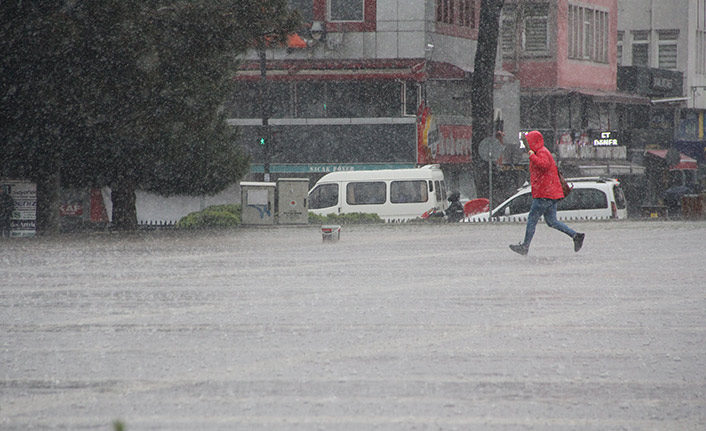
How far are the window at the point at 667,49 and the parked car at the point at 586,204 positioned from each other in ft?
138

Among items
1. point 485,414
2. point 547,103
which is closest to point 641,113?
point 547,103

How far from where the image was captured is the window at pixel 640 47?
231 feet

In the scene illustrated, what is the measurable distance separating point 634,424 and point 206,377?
7.80 ft

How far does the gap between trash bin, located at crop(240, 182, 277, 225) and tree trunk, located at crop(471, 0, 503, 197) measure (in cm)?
746

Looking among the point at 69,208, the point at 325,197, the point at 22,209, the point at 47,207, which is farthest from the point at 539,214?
the point at 69,208

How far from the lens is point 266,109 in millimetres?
40156

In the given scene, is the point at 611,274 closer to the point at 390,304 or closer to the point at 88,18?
the point at 390,304

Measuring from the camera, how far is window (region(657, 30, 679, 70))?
69.9 metres

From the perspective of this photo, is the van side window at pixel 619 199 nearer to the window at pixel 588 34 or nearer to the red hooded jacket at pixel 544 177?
the red hooded jacket at pixel 544 177

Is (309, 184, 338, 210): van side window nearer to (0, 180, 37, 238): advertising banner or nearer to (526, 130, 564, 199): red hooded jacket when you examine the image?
(0, 180, 37, 238): advertising banner

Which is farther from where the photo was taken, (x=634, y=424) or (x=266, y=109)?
(x=266, y=109)

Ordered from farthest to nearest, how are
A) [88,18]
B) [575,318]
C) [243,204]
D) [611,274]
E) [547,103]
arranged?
[547,103] → [243,204] → [88,18] → [611,274] → [575,318]

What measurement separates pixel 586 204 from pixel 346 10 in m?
19.3

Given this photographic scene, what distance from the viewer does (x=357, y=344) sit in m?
8.09
